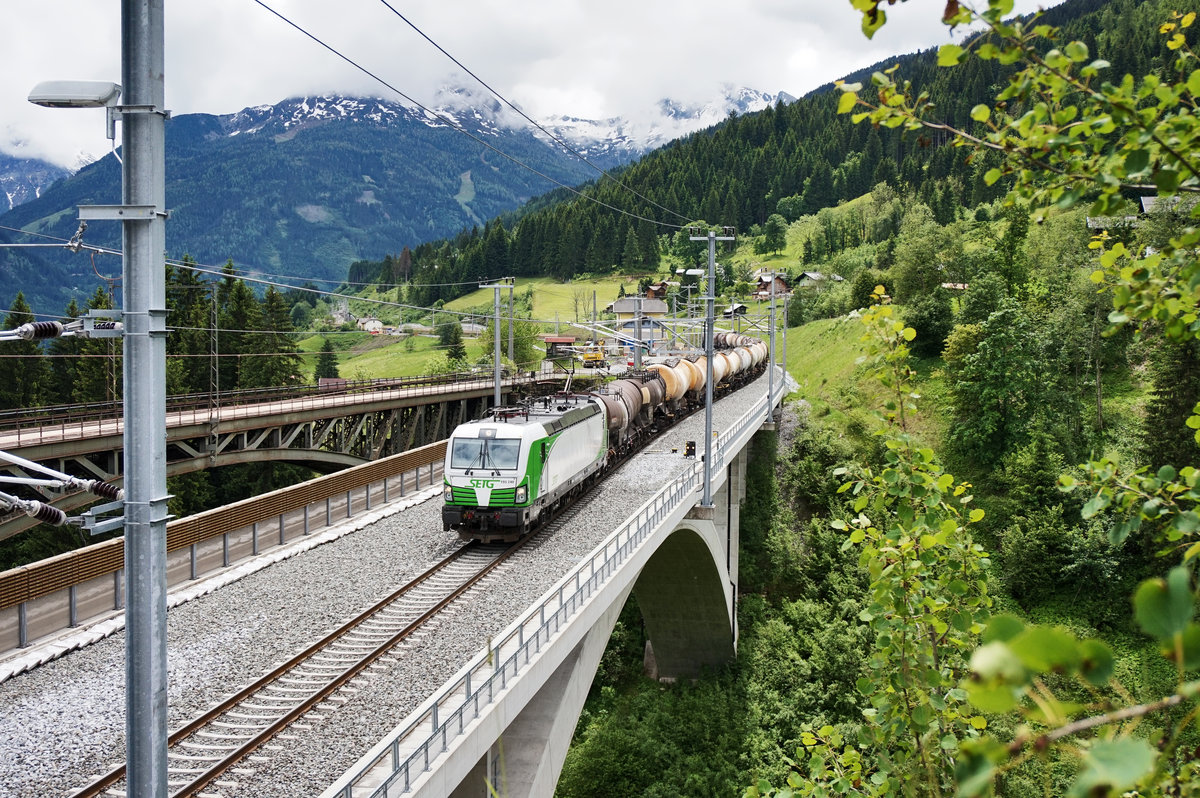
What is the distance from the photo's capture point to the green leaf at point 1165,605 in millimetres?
1421

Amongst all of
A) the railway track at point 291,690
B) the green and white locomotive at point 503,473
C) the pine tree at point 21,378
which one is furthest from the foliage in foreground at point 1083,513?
the pine tree at point 21,378

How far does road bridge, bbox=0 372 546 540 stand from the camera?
94.6ft

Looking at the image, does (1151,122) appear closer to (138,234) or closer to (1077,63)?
(1077,63)

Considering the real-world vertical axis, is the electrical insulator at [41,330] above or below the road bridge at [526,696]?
above

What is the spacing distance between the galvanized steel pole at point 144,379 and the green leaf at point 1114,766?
20.5 ft

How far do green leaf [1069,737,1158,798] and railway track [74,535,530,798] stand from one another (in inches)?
406

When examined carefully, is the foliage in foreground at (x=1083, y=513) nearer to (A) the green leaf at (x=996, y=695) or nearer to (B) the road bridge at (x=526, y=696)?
(A) the green leaf at (x=996, y=695)

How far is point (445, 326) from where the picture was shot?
318 ft

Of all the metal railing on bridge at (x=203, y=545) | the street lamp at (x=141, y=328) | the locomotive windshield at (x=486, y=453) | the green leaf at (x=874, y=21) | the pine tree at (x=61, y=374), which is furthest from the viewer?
the pine tree at (x=61, y=374)

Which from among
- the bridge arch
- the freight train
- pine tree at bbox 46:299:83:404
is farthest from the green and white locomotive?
pine tree at bbox 46:299:83:404

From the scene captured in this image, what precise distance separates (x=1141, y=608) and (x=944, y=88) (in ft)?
509

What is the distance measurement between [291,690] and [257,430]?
29.2m

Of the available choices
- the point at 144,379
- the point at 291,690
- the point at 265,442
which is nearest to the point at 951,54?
the point at 144,379

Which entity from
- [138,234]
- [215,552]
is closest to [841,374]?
[215,552]
